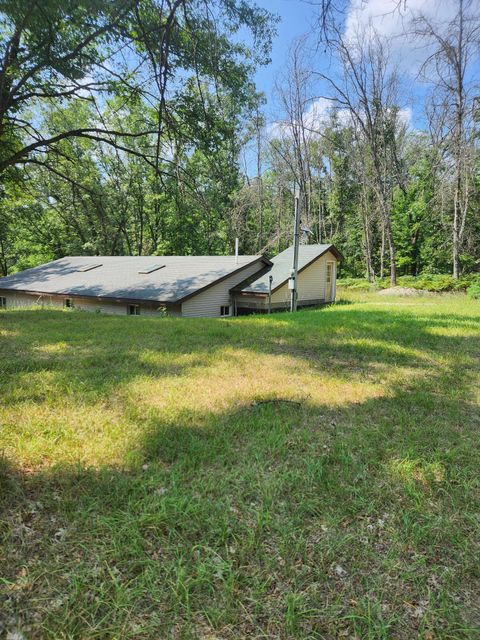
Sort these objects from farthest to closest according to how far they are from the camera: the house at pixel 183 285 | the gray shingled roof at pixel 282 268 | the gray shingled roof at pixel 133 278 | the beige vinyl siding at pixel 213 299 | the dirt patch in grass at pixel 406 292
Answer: the dirt patch in grass at pixel 406 292 < the gray shingled roof at pixel 282 268 < the gray shingled roof at pixel 133 278 < the house at pixel 183 285 < the beige vinyl siding at pixel 213 299

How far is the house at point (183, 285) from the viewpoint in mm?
15430

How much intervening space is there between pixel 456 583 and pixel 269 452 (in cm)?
126

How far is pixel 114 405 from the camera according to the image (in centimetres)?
327

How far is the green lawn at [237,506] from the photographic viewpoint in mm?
1404

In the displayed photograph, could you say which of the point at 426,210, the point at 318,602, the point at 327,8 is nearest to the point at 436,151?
the point at 426,210

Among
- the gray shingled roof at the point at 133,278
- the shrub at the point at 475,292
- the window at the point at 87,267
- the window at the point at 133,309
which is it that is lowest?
the window at the point at 133,309

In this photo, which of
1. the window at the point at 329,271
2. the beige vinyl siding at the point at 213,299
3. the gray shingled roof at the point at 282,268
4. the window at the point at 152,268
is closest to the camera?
the beige vinyl siding at the point at 213,299

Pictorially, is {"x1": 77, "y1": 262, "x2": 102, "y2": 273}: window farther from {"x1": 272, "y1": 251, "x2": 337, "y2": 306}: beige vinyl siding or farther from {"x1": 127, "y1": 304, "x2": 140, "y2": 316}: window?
{"x1": 272, "y1": 251, "x2": 337, "y2": 306}: beige vinyl siding

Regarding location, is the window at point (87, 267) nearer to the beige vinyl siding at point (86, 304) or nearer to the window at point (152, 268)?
the beige vinyl siding at point (86, 304)

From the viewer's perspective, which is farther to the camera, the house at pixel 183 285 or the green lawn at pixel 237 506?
the house at pixel 183 285

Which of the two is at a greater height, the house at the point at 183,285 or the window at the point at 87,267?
the window at the point at 87,267

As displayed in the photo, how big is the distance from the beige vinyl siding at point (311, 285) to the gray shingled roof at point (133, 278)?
2118mm

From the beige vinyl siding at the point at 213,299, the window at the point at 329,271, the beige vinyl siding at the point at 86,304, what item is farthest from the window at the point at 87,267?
the window at the point at 329,271

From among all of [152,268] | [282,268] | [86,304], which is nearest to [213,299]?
[282,268]
